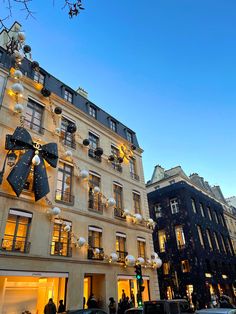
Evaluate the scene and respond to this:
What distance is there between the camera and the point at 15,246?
35.7 ft

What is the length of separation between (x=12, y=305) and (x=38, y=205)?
4416mm

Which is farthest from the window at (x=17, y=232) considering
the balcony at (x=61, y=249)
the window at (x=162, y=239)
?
the window at (x=162, y=239)

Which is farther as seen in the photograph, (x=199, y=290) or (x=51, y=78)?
(x=199, y=290)

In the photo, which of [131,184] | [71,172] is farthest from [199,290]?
[71,172]

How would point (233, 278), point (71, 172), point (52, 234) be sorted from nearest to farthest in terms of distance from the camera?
point (52, 234)
point (71, 172)
point (233, 278)

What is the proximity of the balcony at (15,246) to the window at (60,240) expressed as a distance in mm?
1447

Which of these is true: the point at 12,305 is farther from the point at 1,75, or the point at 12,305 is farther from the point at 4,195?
the point at 1,75

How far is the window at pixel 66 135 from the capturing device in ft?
52.5

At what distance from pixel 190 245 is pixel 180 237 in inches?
66.7

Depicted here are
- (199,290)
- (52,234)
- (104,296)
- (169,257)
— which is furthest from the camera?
(169,257)

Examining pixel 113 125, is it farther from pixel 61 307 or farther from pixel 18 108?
pixel 61 307

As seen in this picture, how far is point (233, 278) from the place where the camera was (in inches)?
1162

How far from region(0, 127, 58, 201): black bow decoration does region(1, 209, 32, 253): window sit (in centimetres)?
100

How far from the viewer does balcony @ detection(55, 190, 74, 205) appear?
44.8ft
